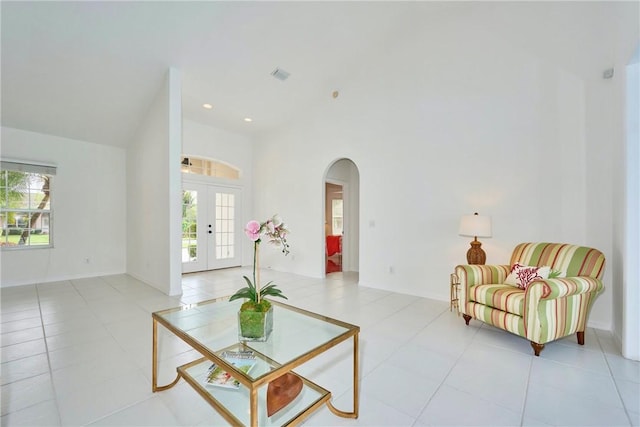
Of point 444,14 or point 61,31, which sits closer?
point 61,31

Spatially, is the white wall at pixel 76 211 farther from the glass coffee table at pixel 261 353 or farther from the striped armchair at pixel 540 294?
→ the striped armchair at pixel 540 294

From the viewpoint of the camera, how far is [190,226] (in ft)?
19.0

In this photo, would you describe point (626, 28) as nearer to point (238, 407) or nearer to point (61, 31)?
point (238, 407)

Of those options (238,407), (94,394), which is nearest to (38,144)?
(94,394)

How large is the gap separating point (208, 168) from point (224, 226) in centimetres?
136

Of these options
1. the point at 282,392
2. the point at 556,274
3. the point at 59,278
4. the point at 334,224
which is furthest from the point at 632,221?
the point at 59,278

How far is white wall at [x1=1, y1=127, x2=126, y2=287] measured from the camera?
4.72m

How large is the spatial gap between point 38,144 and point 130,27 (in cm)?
335

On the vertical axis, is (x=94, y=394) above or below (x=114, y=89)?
below

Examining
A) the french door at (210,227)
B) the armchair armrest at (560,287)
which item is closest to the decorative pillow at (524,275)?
the armchair armrest at (560,287)

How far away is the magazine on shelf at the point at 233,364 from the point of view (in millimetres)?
1390

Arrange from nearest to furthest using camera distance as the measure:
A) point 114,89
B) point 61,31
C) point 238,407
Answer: point 238,407, point 61,31, point 114,89

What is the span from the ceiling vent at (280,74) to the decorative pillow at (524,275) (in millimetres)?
4229

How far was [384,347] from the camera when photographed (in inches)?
94.9
